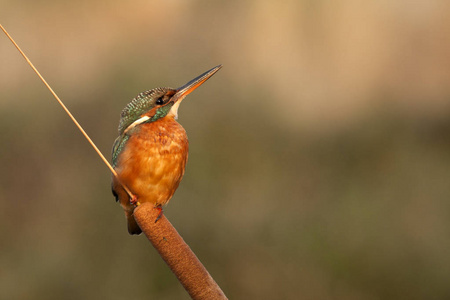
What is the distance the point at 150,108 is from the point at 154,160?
0.12 m

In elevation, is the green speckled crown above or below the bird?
above

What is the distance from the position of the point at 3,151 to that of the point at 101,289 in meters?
1.08

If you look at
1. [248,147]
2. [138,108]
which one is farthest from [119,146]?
[248,147]

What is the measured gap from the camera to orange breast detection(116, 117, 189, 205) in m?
1.32

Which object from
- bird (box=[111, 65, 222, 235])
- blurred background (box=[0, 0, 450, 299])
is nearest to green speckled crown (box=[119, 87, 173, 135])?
bird (box=[111, 65, 222, 235])

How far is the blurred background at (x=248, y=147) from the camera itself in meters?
3.92

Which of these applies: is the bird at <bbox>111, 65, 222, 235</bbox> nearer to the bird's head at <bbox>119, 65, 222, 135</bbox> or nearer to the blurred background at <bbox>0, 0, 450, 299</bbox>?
the bird's head at <bbox>119, 65, 222, 135</bbox>

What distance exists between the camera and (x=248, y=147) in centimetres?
427

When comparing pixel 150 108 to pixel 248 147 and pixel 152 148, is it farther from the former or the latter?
pixel 248 147

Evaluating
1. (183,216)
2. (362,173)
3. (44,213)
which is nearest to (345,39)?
(362,173)

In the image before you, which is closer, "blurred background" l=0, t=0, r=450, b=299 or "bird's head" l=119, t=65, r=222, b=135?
"bird's head" l=119, t=65, r=222, b=135

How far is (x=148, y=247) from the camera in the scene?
382 centimetres

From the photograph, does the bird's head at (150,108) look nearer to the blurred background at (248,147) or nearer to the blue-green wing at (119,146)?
the blue-green wing at (119,146)

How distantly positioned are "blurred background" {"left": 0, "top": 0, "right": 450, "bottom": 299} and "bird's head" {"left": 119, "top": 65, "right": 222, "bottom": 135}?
2.44 m
